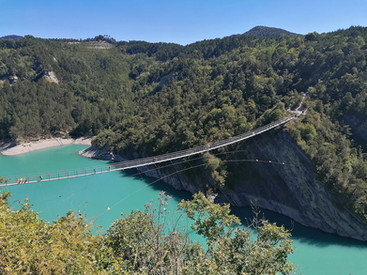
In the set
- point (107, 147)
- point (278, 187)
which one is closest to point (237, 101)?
point (278, 187)

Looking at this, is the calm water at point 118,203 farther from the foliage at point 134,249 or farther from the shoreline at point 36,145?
the shoreline at point 36,145

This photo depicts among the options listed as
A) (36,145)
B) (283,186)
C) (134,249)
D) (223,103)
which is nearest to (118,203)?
(283,186)

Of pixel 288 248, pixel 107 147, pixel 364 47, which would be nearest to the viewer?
pixel 288 248

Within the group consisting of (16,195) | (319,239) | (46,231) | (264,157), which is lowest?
(319,239)

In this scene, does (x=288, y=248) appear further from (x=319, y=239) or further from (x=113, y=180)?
(x=113, y=180)

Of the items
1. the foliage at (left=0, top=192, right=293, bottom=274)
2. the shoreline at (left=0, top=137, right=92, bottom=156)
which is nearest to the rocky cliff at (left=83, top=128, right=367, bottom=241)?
the foliage at (left=0, top=192, right=293, bottom=274)

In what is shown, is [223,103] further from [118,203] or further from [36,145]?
[36,145]

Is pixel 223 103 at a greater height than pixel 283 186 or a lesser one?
greater
